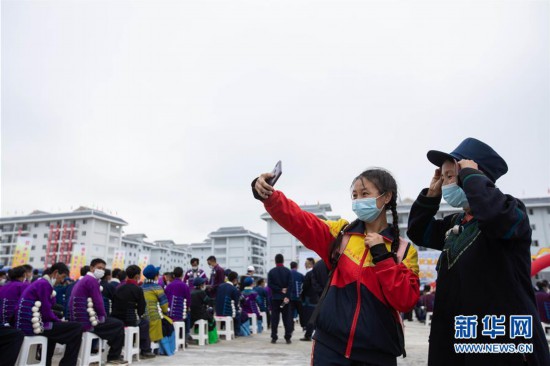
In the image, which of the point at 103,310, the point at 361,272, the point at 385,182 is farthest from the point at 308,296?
the point at 361,272

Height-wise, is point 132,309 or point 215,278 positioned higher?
point 215,278

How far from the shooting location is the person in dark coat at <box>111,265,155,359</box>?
21.9 feet

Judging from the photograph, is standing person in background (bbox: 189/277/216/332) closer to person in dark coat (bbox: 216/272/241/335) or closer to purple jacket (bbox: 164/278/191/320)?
person in dark coat (bbox: 216/272/241/335)

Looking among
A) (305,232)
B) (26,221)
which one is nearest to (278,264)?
(305,232)

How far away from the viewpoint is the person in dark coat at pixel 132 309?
21.9 ft

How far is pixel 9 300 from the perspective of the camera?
17.3 ft

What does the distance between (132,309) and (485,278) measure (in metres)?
6.22

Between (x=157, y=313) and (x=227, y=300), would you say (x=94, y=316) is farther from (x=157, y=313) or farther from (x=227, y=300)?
(x=227, y=300)

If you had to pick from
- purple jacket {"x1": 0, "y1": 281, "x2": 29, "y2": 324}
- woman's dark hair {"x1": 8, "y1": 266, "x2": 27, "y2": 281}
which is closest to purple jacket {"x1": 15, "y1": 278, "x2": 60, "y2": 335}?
purple jacket {"x1": 0, "y1": 281, "x2": 29, "y2": 324}

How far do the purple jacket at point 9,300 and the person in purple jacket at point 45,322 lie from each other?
141 millimetres

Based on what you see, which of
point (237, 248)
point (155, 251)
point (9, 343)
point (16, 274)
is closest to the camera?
point (9, 343)

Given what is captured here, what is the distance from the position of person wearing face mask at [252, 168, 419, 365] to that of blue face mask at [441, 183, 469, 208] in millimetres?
324

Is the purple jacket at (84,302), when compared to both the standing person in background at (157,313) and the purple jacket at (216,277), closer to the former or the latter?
the standing person in background at (157,313)

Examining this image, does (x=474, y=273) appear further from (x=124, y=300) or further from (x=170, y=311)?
(x=170, y=311)
